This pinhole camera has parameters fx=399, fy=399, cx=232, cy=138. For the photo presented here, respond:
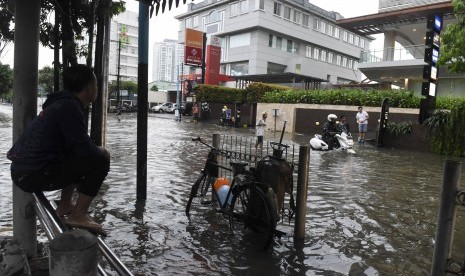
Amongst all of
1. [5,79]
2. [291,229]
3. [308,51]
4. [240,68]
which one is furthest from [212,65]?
[291,229]

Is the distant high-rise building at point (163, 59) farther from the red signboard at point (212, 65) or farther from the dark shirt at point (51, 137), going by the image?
the dark shirt at point (51, 137)

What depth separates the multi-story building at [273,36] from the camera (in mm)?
49094

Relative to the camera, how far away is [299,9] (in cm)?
5372

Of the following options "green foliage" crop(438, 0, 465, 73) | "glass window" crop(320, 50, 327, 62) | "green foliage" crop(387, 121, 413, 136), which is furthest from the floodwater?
"glass window" crop(320, 50, 327, 62)

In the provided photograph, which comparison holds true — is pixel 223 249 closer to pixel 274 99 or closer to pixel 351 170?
pixel 351 170

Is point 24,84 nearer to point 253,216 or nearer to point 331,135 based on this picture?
point 253,216

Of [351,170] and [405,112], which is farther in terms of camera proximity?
[405,112]

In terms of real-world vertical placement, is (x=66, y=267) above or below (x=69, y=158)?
below

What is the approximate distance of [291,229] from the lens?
17.9ft

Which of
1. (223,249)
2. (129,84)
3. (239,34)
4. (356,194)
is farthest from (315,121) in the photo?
(129,84)

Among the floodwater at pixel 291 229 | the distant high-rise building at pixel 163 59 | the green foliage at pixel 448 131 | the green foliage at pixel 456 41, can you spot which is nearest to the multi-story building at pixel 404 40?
the green foliage at pixel 448 131

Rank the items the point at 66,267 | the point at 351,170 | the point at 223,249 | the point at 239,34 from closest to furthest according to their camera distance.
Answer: the point at 66,267 → the point at 223,249 → the point at 351,170 → the point at 239,34

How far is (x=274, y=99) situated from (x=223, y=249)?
78.1ft

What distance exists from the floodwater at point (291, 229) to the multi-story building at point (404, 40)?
20.8m
